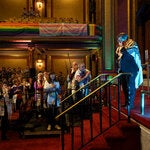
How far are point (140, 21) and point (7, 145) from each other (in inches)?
346

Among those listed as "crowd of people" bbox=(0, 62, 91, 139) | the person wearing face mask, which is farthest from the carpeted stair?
the person wearing face mask

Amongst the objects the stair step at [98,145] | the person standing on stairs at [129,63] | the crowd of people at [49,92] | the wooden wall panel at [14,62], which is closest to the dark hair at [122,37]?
the person standing on stairs at [129,63]

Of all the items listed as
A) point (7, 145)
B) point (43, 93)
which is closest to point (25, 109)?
point (43, 93)

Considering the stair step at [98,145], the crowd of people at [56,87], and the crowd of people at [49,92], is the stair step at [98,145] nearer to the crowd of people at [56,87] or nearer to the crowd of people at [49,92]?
the crowd of people at [56,87]

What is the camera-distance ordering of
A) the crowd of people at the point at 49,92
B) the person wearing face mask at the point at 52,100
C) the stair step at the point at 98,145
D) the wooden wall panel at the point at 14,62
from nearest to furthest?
the stair step at the point at 98,145 → the crowd of people at the point at 49,92 → the person wearing face mask at the point at 52,100 → the wooden wall panel at the point at 14,62

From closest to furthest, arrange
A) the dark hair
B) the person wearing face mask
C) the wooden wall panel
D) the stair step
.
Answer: the stair step → the dark hair → the person wearing face mask → the wooden wall panel

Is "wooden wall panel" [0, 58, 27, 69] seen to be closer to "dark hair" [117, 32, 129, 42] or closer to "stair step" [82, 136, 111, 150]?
"dark hair" [117, 32, 129, 42]

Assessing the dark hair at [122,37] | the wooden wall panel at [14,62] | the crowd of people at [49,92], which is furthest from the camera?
the wooden wall panel at [14,62]

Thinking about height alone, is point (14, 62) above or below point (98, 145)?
above

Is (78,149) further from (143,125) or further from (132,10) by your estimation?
(132,10)

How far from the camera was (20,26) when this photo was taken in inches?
675

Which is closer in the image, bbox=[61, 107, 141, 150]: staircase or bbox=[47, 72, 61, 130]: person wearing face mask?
bbox=[61, 107, 141, 150]: staircase

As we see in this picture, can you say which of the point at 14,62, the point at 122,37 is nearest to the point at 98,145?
the point at 122,37

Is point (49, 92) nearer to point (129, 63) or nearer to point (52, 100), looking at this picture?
point (52, 100)
